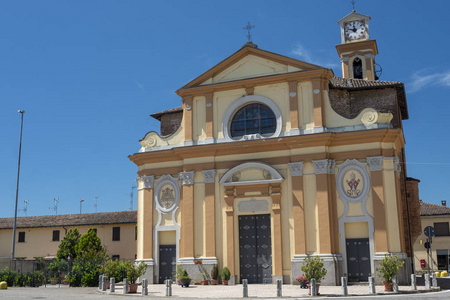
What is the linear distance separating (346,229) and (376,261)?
2.12 metres

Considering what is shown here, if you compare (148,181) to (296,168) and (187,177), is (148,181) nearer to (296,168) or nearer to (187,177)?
(187,177)

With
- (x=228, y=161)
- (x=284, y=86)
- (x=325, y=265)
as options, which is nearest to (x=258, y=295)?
(x=325, y=265)

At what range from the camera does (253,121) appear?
93.2 ft

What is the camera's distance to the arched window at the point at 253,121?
28.0 metres

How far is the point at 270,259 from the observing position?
86.9 ft

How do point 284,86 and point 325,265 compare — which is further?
point 284,86

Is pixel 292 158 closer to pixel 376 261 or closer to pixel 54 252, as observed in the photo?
pixel 376 261

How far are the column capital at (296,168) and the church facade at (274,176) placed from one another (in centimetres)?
Answer: 5

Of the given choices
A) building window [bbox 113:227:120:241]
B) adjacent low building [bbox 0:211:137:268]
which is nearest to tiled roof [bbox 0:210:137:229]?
adjacent low building [bbox 0:211:137:268]

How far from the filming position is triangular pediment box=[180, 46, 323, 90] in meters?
27.9

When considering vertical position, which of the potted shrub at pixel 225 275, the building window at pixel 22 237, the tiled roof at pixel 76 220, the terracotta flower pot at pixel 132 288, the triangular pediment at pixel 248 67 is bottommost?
the terracotta flower pot at pixel 132 288

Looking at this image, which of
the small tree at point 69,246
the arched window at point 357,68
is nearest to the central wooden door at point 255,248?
the arched window at point 357,68

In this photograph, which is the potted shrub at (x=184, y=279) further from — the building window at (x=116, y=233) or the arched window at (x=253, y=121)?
the building window at (x=116, y=233)

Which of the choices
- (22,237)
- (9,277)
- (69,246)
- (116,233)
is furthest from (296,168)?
(22,237)
